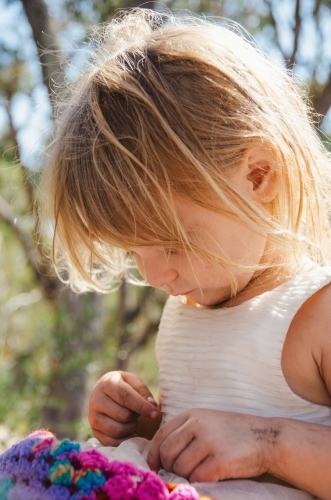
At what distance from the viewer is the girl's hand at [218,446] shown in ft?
3.24

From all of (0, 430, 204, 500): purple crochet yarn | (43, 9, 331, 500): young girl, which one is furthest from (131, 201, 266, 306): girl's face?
(0, 430, 204, 500): purple crochet yarn

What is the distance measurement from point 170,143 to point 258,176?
20 centimetres

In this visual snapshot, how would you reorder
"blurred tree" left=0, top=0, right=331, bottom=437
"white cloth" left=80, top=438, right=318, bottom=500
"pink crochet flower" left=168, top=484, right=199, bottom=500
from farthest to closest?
"blurred tree" left=0, top=0, right=331, bottom=437
"white cloth" left=80, top=438, right=318, bottom=500
"pink crochet flower" left=168, top=484, right=199, bottom=500

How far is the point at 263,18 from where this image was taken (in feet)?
9.45

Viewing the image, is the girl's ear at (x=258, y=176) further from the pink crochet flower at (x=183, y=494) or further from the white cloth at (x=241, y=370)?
the pink crochet flower at (x=183, y=494)

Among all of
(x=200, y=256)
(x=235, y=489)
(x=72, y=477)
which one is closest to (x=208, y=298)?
(x=200, y=256)

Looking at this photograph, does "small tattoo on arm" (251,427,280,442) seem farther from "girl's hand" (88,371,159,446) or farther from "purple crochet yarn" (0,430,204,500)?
"girl's hand" (88,371,159,446)

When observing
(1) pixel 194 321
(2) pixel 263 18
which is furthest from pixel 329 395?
(2) pixel 263 18

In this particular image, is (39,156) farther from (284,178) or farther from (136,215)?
(284,178)

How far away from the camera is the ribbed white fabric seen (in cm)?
110

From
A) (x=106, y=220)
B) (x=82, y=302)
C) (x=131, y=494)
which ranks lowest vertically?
(x=82, y=302)

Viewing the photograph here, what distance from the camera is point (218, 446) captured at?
0.99 meters

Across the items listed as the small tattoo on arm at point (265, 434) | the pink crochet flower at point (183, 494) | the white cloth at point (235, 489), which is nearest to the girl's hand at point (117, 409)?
the white cloth at point (235, 489)

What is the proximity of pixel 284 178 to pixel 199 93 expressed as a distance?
0.77 ft
